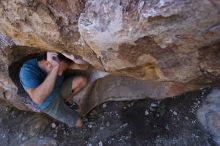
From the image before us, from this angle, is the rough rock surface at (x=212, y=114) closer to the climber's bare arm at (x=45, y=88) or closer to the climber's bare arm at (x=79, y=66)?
the climber's bare arm at (x=79, y=66)

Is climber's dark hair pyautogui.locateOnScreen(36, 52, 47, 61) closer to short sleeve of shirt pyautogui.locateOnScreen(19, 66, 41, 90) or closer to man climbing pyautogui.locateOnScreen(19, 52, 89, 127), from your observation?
man climbing pyautogui.locateOnScreen(19, 52, 89, 127)

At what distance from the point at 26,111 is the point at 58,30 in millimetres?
1230

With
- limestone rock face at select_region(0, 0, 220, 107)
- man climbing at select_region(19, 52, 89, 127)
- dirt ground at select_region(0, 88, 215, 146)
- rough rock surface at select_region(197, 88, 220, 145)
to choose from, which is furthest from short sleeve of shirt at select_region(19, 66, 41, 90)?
rough rock surface at select_region(197, 88, 220, 145)

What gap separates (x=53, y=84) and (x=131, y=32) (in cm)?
83

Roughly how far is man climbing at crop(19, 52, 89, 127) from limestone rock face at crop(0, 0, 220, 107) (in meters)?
0.21

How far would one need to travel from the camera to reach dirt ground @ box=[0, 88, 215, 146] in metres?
2.39

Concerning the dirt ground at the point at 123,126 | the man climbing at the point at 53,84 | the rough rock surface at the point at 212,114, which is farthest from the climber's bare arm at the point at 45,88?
the rough rock surface at the point at 212,114

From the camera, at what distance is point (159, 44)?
1.59 metres

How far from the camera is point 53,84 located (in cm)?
226

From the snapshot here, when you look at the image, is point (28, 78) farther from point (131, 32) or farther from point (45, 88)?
point (131, 32)

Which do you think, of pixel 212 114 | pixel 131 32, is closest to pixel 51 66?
pixel 131 32

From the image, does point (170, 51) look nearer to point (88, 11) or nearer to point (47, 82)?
point (88, 11)

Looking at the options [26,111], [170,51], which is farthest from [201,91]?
[26,111]

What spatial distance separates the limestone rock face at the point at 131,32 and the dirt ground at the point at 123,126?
0.55 metres
